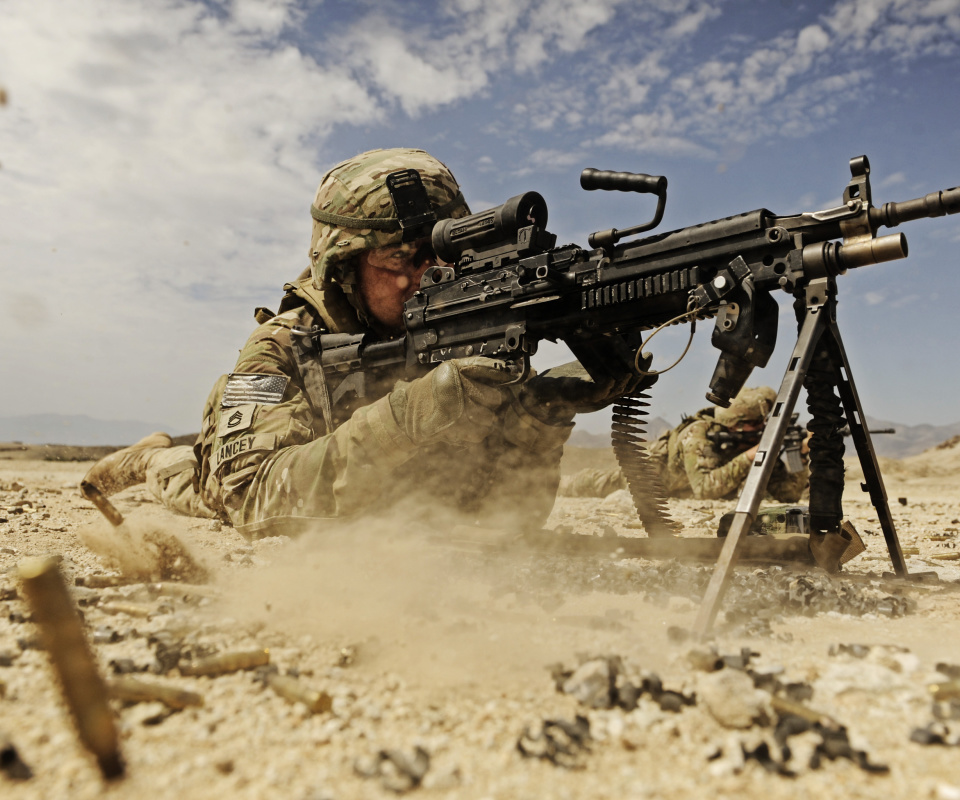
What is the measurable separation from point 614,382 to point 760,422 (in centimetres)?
643

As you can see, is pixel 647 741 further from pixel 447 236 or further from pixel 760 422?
pixel 760 422

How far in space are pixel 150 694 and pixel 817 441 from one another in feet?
9.90

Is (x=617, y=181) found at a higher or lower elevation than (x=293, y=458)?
higher

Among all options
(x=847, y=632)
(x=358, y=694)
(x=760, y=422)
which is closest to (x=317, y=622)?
(x=358, y=694)

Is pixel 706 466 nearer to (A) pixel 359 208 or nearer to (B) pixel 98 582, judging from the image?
(A) pixel 359 208

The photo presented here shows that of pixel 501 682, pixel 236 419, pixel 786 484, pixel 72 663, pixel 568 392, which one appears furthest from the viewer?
pixel 786 484

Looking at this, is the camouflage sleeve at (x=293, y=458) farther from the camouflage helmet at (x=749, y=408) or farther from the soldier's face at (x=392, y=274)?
the camouflage helmet at (x=749, y=408)

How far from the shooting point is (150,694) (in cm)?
175

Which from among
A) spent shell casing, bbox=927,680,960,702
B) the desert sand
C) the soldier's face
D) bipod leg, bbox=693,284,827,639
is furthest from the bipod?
the soldier's face

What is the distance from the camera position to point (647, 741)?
5.43 feet

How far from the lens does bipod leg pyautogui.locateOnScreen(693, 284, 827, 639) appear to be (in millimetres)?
2387

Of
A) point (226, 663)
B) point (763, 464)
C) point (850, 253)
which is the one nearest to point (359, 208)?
point (850, 253)

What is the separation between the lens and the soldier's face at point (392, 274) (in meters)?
4.77

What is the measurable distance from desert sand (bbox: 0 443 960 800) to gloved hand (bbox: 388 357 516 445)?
0.76 meters
